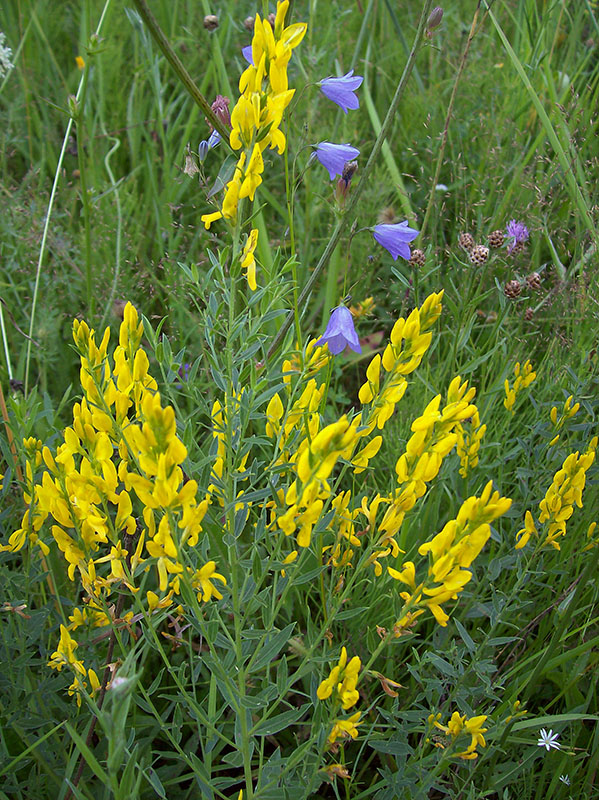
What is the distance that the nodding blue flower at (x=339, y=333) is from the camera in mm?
1173

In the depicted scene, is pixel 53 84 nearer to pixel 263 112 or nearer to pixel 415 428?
pixel 263 112

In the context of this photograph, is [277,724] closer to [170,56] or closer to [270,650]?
[270,650]

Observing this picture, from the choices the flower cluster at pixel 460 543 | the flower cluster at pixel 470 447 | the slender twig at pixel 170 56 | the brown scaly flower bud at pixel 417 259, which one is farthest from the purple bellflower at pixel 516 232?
the flower cluster at pixel 460 543

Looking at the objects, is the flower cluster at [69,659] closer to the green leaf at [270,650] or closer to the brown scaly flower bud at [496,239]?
the green leaf at [270,650]

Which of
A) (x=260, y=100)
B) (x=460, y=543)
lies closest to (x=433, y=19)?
(x=260, y=100)

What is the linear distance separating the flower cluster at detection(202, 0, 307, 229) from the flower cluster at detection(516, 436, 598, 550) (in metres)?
0.66

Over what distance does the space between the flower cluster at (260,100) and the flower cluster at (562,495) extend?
0.66m

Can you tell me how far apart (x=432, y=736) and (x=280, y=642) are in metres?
0.35

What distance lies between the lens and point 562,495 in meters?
1.21

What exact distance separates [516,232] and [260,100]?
131cm

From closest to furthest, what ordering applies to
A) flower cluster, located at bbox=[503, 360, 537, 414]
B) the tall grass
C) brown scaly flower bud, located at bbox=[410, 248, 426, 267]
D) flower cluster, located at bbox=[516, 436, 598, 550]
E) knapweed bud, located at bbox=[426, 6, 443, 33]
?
the tall grass → flower cluster, located at bbox=[516, 436, 598, 550] → knapweed bud, located at bbox=[426, 6, 443, 33] → flower cluster, located at bbox=[503, 360, 537, 414] → brown scaly flower bud, located at bbox=[410, 248, 426, 267]

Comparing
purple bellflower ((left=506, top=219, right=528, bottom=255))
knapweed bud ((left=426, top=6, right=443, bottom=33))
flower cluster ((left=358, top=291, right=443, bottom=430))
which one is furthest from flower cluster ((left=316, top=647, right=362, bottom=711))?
purple bellflower ((left=506, top=219, right=528, bottom=255))

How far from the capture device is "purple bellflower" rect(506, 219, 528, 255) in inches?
75.6

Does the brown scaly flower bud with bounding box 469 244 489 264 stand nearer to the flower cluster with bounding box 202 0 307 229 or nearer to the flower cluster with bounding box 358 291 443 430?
the flower cluster with bounding box 358 291 443 430
